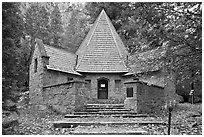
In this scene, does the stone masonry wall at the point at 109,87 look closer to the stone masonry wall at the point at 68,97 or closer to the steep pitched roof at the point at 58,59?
the steep pitched roof at the point at 58,59

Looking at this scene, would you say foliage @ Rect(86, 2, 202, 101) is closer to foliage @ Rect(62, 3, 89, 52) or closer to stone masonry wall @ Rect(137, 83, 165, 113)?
stone masonry wall @ Rect(137, 83, 165, 113)

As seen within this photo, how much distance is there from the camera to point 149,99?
41.8 ft

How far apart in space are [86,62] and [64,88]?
15.8 ft

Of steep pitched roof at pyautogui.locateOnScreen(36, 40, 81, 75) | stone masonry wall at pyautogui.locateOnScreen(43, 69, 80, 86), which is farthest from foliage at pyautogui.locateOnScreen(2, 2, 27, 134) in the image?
steep pitched roof at pyautogui.locateOnScreen(36, 40, 81, 75)

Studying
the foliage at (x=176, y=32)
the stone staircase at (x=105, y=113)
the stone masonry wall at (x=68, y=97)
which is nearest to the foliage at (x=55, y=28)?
the stone masonry wall at (x=68, y=97)

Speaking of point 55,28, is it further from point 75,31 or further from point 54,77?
point 54,77

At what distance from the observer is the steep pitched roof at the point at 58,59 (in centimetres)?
1553

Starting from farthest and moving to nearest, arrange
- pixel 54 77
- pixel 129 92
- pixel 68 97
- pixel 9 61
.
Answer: pixel 54 77
pixel 129 92
pixel 68 97
pixel 9 61

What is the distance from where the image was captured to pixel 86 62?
1711 centimetres

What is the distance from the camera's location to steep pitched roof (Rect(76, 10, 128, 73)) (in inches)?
661

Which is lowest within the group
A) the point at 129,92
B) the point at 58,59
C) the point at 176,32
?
the point at 129,92

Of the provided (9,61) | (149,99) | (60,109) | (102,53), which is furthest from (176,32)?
(102,53)

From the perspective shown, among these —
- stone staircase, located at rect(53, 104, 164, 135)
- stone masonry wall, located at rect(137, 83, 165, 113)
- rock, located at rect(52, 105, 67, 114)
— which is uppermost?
stone masonry wall, located at rect(137, 83, 165, 113)

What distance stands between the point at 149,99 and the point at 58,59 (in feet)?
23.7
